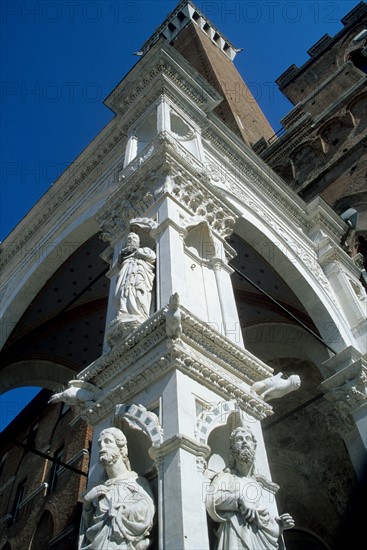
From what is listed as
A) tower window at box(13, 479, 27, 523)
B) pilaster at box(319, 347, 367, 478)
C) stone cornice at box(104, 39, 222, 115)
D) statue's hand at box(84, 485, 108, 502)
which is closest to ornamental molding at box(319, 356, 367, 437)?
pilaster at box(319, 347, 367, 478)

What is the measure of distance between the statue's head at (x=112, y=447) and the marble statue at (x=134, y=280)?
4.26 ft

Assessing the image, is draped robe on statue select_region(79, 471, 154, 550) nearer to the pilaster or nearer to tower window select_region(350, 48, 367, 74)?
the pilaster

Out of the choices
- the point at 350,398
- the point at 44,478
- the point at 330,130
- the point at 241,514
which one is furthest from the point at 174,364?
the point at 330,130

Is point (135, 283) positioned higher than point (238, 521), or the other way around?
point (135, 283)

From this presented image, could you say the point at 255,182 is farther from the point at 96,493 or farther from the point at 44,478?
the point at 44,478

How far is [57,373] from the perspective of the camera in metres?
11.4

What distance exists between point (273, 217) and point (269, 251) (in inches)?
32.7

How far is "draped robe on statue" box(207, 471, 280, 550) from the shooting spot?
147 inches

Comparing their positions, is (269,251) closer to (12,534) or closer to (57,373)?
(57,373)

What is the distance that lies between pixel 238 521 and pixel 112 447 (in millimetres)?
1016

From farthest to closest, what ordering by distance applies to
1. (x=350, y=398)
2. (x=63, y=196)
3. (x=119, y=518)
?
(x=63, y=196) → (x=350, y=398) → (x=119, y=518)

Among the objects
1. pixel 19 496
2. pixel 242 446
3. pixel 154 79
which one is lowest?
pixel 242 446

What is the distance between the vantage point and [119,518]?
11.8 feet

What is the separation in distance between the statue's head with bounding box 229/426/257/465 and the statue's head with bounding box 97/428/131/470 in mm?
784
